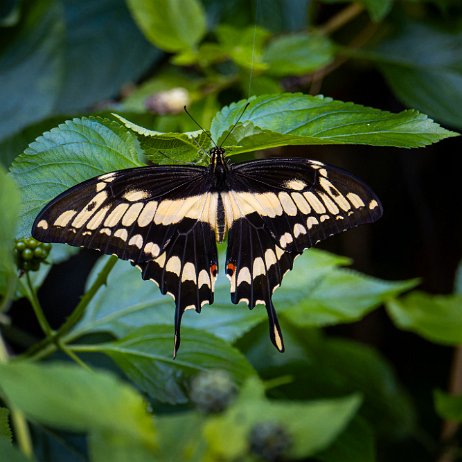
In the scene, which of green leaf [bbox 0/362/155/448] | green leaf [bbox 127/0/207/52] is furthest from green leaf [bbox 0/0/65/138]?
green leaf [bbox 0/362/155/448]

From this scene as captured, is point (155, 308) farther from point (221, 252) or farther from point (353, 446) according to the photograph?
point (353, 446)

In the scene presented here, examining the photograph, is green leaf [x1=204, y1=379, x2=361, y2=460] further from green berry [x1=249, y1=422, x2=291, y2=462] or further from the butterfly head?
the butterfly head

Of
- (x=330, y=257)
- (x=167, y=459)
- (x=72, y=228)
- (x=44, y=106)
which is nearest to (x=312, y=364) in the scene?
(x=330, y=257)

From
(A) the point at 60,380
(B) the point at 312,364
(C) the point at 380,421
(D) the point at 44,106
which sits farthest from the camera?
(C) the point at 380,421

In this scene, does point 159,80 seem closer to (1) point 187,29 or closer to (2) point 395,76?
(1) point 187,29

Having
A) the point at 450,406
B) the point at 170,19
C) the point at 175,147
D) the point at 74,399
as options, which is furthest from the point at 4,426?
the point at 170,19

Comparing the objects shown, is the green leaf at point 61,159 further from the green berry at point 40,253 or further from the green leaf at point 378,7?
the green leaf at point 378,7
